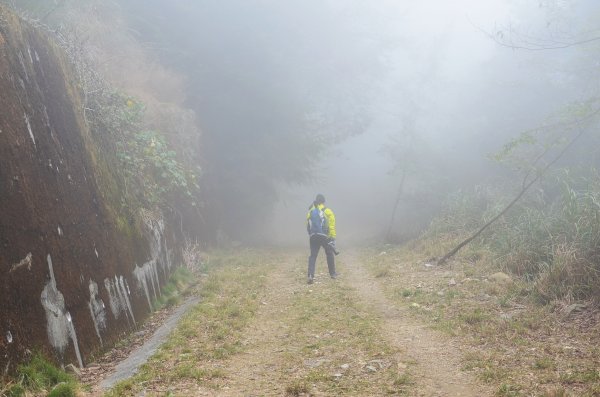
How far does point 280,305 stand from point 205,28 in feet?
59.3

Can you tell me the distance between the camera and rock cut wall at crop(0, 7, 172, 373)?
531 centimetres

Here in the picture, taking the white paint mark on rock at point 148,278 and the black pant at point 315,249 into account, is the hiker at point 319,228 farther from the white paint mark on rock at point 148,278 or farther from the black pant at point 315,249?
the white paint mark on rock at point 148,278

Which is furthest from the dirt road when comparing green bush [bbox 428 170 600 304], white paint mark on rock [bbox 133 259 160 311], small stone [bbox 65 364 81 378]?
green bush [bbox 428 170 600 304]

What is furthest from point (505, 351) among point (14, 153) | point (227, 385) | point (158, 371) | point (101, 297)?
point (14, 153)

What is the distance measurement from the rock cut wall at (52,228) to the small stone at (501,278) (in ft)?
22.7

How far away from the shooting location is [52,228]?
6.34 metres

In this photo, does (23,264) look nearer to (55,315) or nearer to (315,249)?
(55,315)

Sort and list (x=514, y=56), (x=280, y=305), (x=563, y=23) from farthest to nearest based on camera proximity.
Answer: (x=514, y=56), (x=563, y=23), (x=280, y=305)

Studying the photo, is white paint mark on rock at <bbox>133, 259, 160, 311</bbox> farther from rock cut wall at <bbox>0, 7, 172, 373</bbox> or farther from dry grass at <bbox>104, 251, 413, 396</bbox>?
dry grass at <bbox>104, 251, 413, 396</bbox>

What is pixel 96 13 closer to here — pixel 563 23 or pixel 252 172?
pixel 252 172

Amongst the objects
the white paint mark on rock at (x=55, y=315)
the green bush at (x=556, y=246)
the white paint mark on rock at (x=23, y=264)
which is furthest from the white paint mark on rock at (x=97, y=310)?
the green bush at (x=556, y=246)

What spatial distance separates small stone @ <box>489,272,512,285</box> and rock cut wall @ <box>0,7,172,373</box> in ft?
22.7

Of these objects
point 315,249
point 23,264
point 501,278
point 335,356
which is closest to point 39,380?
point 23,264

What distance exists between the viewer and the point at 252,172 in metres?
23.6
